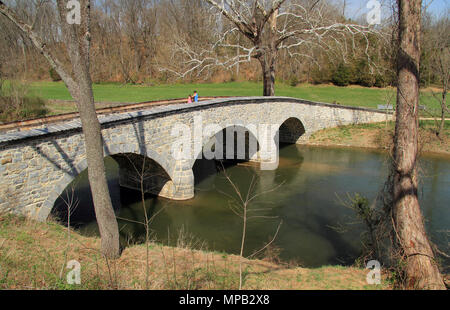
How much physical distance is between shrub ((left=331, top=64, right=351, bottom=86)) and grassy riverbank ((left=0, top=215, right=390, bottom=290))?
1543 inches

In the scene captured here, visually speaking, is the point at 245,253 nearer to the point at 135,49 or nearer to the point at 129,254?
the point at 129,254

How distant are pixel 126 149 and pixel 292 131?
17731 mm

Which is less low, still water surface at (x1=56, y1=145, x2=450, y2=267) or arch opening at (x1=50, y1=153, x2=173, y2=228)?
arch opening at (x1=50, y1=153, x2=173, y2=228)

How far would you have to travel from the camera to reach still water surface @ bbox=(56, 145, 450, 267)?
1083 centimetres

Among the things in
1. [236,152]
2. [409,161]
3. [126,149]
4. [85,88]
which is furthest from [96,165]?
[236,152]

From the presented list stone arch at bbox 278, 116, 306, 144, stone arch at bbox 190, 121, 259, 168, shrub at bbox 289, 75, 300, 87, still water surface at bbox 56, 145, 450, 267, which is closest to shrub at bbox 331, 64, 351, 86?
shrub at bbox 289, 75, 300, 87

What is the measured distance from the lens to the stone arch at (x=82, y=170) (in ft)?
30.6

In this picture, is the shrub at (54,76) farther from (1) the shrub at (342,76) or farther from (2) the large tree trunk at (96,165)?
(2) the large tree trunk at (96,165)

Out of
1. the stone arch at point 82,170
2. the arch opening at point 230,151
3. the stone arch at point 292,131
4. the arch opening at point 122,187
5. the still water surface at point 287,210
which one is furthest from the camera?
the stone arch at point 292,131

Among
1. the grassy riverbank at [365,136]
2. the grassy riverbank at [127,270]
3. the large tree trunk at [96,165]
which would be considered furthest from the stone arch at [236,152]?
the large tree trunk at [96,165]

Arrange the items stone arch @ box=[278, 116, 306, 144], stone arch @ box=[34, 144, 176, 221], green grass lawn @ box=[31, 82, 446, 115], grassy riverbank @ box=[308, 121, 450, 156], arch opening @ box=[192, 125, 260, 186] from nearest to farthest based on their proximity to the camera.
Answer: stone arch @ box=[34, 144, 176, 221]
arch opening @ box=[192, 125, 260, 186]
grassy riverbank @ box=[308, 121, 450, 156]
stone arch @ box=[278, 116, 306, 144]
green grass lawn @ box=[31, 82, 446, 115]

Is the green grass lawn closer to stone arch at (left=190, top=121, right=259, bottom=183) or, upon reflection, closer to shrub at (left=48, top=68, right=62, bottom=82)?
shrub at (left=48, top=68, right=62, bottom=82)

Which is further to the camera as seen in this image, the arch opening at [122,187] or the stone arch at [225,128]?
the stone arch at [225,128]

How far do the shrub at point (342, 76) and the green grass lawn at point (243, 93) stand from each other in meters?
1.08
